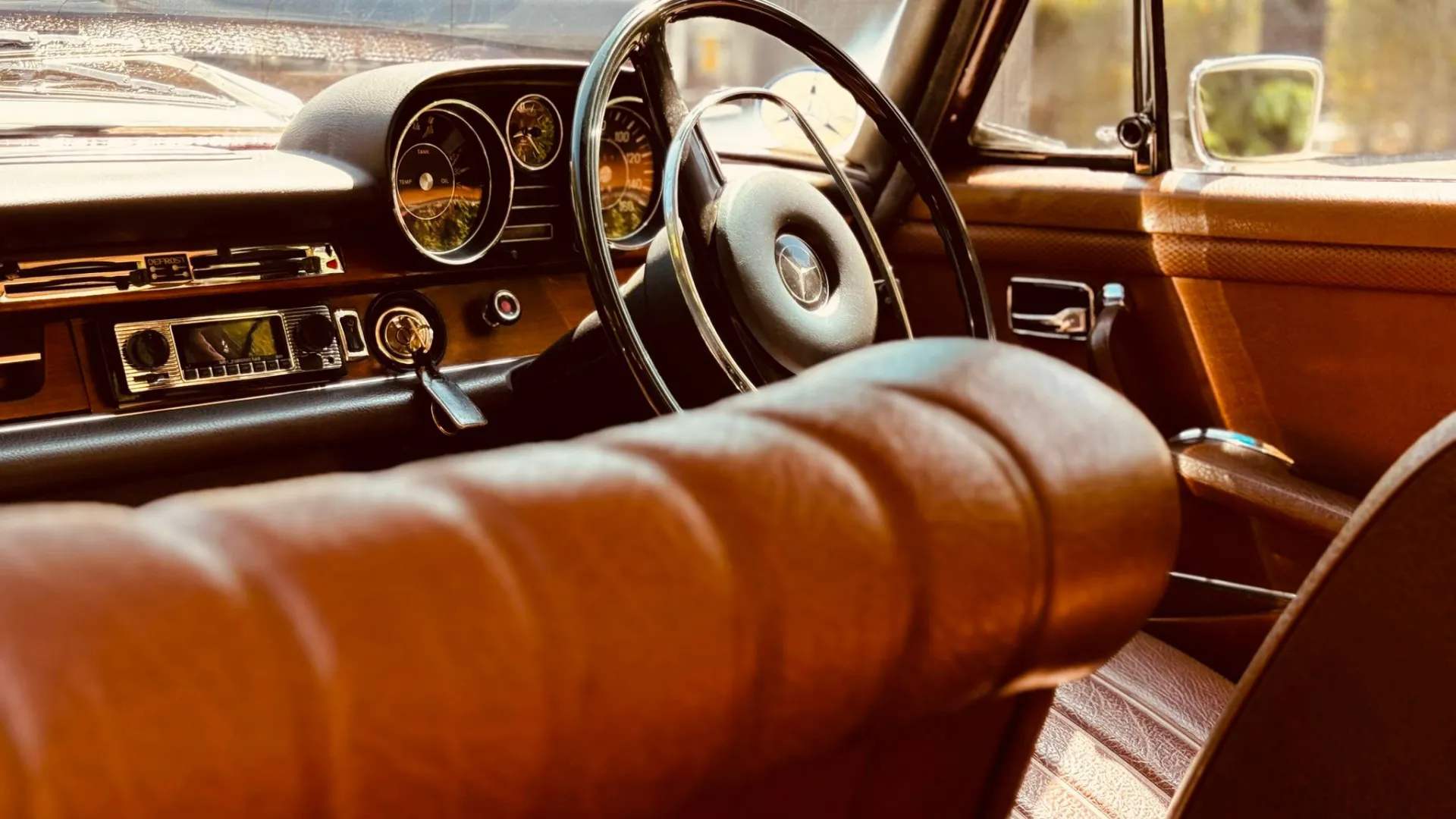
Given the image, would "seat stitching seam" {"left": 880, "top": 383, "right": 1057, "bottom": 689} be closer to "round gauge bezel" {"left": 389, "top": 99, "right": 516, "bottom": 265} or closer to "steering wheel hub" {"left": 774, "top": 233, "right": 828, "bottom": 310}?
"steering wheel hub" {"left": 774, "top": 233, "right": 828, "bottom": 310}

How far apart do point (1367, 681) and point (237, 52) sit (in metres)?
2.15

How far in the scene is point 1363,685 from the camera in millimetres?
745

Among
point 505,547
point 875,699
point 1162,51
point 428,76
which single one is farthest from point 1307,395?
point 505,547

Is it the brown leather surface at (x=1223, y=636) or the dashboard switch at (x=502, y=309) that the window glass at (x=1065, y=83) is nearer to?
the brown leather surface at (x=1223, y=636)

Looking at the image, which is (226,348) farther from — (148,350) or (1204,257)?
(1204,257)

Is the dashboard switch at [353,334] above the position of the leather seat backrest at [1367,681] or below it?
below

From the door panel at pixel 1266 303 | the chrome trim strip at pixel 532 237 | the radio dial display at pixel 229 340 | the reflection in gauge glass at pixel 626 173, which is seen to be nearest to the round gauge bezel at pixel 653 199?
the reflection in gauge glass at pixel 626 173

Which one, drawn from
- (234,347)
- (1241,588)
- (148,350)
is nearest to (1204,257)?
(1241,588)

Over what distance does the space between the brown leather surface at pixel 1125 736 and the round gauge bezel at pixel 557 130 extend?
4.23 feet

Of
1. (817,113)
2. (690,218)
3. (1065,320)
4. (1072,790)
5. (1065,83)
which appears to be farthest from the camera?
(817,113)

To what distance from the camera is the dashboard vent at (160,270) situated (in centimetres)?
190

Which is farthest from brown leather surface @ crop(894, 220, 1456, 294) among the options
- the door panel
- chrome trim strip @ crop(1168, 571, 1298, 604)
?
chrome trim strip @ crop(1168, 571, 1298, 604)

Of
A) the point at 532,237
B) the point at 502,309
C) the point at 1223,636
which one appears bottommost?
the point at 1223,636

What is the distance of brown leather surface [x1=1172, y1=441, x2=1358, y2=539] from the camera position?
2.17 metres
